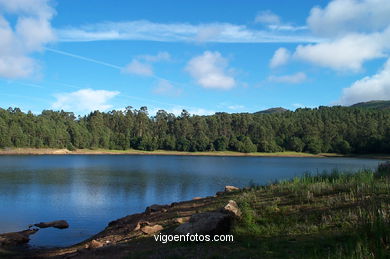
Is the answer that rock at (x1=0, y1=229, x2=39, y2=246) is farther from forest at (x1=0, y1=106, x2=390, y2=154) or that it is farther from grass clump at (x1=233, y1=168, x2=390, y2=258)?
forest at (x1=0, y1=106, x2=390, y2=154)

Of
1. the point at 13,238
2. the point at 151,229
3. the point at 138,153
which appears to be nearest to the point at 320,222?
the point at 151,229

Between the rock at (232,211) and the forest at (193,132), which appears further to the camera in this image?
the forest at (193,132)

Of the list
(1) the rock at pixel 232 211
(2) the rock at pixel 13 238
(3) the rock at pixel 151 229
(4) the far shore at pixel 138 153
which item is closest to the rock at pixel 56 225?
(2) the rock at pixel 13 238

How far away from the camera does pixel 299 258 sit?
8312mm

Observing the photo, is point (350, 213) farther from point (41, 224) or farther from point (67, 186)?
point (67, 186)

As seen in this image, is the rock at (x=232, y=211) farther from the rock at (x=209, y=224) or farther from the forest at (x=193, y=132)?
the forest at (x=193, y=132)

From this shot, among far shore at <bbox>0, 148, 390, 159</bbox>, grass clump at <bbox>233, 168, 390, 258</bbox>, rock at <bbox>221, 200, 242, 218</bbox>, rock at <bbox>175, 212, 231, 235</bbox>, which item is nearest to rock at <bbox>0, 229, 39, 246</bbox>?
rock at <bbox>175, 212, 231, 235</bbox>

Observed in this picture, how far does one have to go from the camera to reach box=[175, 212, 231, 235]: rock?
475 inches

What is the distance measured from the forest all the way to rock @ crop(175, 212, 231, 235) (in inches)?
5596

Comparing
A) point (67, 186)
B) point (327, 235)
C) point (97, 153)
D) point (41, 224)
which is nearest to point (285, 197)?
point (327, 235)

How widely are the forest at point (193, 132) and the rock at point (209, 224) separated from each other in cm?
14213

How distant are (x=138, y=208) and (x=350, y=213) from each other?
22.6 meters

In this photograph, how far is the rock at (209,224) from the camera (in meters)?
12.1

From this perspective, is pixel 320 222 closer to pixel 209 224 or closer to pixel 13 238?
pixel 209 224
